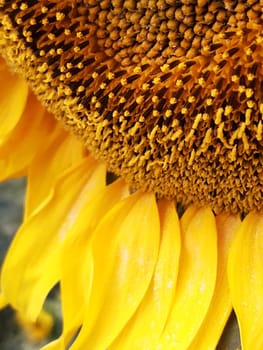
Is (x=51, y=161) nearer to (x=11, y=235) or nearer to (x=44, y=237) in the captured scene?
(x=44, y=237)

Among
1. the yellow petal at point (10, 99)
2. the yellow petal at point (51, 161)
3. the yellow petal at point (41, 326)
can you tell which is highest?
the yellow petal at point (10, 99)

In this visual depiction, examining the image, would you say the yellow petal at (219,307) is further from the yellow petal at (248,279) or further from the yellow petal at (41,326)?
the yellow petal at (41,326)

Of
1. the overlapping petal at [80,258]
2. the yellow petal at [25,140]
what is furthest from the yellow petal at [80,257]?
the yellow petal at [25,140]

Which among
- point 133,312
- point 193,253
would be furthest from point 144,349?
point 193,253

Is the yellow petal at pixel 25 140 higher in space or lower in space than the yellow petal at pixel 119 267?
higher

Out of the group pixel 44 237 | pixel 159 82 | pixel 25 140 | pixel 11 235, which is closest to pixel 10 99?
pixel 25 140

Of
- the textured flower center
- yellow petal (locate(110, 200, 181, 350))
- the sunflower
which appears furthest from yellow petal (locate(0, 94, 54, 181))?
yellow petal (locate(110, 200, 181, 350))
